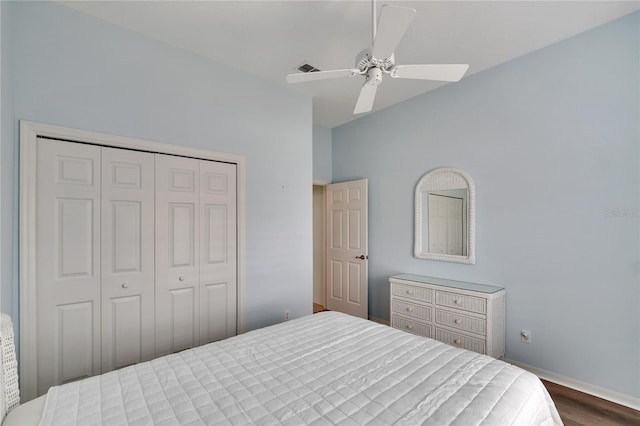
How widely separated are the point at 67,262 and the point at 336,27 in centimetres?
252

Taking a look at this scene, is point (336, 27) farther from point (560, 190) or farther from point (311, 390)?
point (311, 390)

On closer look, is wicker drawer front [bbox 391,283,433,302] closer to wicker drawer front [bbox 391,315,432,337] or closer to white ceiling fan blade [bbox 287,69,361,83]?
wicker drawer front [bbox 391,315,432,337]

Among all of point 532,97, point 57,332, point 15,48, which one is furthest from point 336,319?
point 15,48

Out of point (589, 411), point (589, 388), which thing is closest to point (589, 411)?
point (589, 411)

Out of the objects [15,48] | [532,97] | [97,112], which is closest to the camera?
[15,48]

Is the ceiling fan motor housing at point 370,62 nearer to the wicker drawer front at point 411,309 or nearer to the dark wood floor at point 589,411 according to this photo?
the wicker drawer front at point 411,309

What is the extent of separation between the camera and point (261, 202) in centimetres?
295

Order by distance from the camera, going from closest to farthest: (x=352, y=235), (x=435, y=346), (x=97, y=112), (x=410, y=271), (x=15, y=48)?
(x=435, y=346), (x=15, y=48), (x=97, y=112), (x=410, y=271), (x=352, y=235)

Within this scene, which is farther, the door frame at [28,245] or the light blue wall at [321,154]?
the light blue wall at [321,154]

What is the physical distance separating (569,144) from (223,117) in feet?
9.70

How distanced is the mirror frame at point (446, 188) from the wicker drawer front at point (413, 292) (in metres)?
0.42

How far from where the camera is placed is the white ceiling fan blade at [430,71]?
1648 millimetres

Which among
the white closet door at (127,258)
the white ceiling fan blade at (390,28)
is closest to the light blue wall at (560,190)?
the white ceiling fan blade at (390,28)

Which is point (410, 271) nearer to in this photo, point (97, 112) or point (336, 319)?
point (336, 319)
